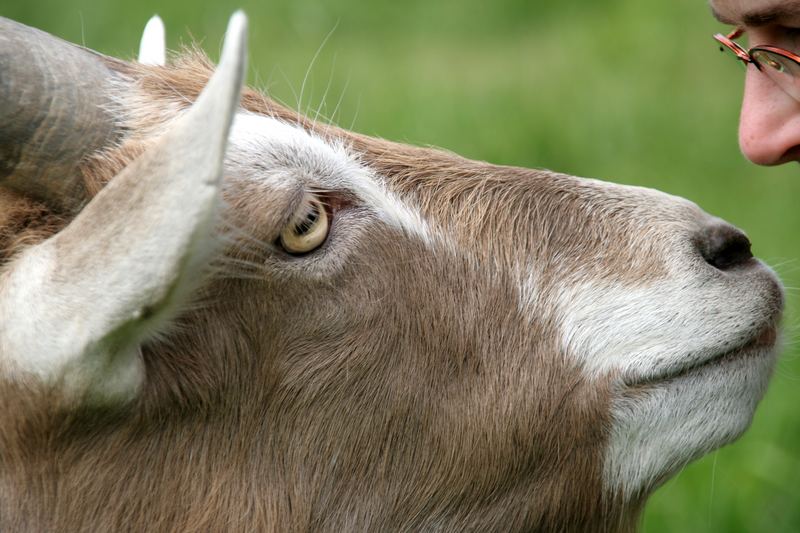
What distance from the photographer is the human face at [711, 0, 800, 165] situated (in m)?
3.60

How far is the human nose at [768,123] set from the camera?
374 centimetres

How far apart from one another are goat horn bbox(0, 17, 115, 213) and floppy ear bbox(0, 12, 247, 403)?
0.76 feet

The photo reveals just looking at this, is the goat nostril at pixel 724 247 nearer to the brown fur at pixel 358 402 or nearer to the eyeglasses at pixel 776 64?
the brown fur at pixel 358 402

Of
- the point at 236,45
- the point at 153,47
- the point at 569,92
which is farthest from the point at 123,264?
the point at 569,92

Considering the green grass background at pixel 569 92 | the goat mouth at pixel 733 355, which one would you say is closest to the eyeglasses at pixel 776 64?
the goat mouth at pixel 733 355

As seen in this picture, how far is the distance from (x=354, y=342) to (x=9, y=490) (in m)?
0.92

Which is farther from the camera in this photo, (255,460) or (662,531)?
(662,531)

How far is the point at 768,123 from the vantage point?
150 inches

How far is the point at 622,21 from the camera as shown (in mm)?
10547

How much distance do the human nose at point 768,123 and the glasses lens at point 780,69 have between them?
0.06 meters

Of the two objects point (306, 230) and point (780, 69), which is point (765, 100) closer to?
point (780, 69)

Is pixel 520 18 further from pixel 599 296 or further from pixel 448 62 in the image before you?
pixel 599 296

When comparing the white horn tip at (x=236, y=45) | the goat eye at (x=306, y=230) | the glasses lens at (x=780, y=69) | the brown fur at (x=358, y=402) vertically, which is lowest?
the brown fur at (x=358, y=402)

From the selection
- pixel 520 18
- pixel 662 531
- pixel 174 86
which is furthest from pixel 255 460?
pixel 520 18
